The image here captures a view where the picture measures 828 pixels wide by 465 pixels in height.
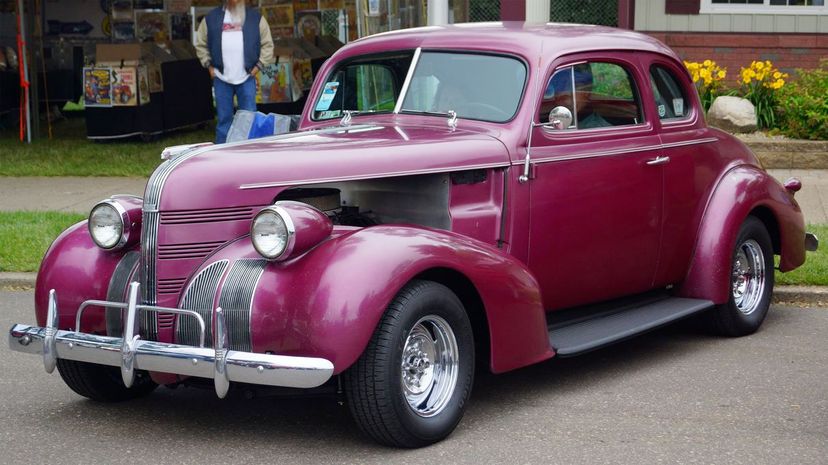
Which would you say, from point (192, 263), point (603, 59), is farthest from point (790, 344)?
point (192, 263)

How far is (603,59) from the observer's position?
21.5 feet

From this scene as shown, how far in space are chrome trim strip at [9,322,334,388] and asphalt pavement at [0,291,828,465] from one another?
411mm

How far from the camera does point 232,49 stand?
12344 mm

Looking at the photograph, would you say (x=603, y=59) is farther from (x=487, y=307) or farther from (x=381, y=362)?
(x=381, y=362)

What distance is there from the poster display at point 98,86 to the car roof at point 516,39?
9406 mm

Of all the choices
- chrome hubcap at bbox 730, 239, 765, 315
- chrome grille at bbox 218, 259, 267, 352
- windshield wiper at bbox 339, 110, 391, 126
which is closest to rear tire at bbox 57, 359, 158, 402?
chrome grille at bbox 218, 259, 267, 352

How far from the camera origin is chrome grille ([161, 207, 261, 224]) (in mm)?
5039

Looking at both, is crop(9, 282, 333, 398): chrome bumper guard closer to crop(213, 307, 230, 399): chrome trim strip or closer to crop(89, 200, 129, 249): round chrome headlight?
crop(213, 307, 230, 399): chrome trim strip

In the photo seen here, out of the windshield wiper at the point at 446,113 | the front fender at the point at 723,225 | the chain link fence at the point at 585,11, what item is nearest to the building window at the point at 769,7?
the chain link fence at the point at 585,11

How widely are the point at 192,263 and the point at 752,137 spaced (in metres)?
9.35

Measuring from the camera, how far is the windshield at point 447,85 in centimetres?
615

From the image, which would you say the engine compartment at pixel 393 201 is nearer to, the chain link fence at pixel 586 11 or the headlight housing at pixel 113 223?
the headlight housing at pixel 113 223

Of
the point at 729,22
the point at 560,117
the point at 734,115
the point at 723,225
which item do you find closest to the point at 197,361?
the point at 560,117

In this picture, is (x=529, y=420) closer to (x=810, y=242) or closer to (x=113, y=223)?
(x=113, y=223)
